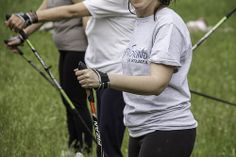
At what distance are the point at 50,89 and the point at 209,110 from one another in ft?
7.69

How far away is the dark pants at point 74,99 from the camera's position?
20.0 ft

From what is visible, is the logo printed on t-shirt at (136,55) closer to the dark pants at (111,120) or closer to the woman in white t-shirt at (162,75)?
the woman in white t-shirt at (162,75)

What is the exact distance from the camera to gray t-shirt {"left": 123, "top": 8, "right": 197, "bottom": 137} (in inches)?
142

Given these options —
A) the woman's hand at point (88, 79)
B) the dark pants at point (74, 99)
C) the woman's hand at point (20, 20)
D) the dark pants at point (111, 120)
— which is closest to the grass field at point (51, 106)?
the dark pants at point (74, 99)

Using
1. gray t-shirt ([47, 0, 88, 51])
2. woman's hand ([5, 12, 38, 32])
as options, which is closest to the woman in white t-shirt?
woman's hand ([5, 12, 38, 32])

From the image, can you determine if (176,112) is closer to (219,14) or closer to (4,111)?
(4,111)

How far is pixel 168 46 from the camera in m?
3.54

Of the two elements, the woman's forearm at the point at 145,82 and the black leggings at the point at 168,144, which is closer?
the woman's forearm at the point at 145,82

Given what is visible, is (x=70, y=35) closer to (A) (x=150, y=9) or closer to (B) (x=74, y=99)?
(B) (x=74, y=99)

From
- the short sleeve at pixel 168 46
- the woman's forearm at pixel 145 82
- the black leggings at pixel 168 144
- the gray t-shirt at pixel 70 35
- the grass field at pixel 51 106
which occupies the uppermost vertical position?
the short sleeve at pixel 168 46

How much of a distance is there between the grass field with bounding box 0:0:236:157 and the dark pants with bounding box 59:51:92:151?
179mm

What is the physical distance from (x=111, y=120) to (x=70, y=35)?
46.9 inches

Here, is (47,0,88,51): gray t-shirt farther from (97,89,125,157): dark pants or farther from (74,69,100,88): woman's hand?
(74,69,100,88): woman's hand

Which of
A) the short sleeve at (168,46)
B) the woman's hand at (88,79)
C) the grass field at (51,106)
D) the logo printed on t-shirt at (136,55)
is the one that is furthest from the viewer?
the grass field at (51,106)
